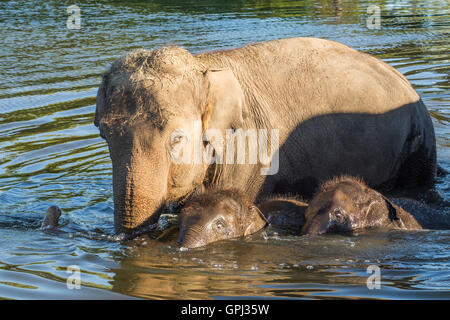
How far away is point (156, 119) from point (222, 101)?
2.44 ft

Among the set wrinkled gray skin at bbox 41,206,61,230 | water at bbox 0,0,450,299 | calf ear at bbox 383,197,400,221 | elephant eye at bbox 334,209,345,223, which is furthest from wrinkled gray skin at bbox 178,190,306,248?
wrinkled gray skin at bbox 41,206,61,230

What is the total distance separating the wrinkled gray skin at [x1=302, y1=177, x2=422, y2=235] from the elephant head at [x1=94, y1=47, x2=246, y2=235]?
1109 mm

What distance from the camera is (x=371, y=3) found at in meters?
24.8

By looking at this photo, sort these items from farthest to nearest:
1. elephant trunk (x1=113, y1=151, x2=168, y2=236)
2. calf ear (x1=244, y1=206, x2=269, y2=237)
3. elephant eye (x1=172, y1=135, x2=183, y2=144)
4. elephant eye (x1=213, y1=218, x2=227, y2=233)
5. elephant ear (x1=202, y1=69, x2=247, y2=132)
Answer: calf ear (x1=244, y1=206, x2=269, y2=237), elephant eye (x1=213, y1=218, x2=227, y2=233), elephant ear (x1=202, y1=69, x2=247, y2=132), elephant eye (x1=172, y1=135, x2=183, y2=144), elephant trunk (x1=113, y1=151, x2=168, y2=236)

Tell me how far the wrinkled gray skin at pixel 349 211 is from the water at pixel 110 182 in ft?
0.47

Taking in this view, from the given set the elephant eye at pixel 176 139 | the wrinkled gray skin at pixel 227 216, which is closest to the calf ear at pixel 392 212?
the wrinkled gray skin at pixel 227 216

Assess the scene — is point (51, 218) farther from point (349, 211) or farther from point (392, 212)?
point (392, 212)

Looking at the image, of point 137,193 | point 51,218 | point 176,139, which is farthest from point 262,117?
point 51,218

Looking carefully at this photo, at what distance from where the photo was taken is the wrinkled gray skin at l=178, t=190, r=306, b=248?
7219 mm

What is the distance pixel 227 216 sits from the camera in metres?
7.38

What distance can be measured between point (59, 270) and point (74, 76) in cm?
942

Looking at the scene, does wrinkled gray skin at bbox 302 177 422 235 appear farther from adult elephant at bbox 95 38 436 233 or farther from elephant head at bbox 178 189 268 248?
adult elephant at bbox 95 38 436 233

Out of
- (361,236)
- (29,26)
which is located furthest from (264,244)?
(29,26)
